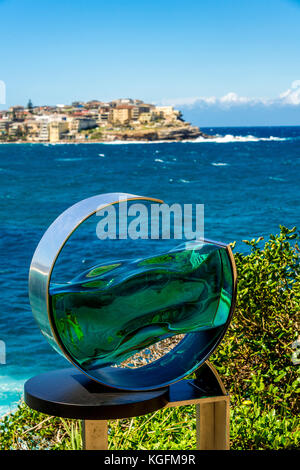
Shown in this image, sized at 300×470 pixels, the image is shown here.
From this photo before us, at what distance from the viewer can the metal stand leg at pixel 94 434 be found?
7.82 feet

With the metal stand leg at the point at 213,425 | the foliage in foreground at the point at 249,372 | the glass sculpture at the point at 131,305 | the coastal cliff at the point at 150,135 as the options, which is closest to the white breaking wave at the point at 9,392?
the foliage in foreground at the point at 249,372

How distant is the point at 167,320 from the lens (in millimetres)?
2467

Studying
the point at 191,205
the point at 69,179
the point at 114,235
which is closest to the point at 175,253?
the point at 114,235

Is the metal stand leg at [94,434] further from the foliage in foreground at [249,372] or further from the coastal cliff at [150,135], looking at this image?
the coastal cliff at [150,135]

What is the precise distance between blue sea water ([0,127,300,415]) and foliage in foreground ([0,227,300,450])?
0.59m

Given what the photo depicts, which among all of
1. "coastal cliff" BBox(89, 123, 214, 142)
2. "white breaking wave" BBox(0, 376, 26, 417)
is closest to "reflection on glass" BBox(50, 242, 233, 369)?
"white breaking wave" BBox(0, 376, 26, 417)

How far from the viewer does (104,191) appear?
110 feet

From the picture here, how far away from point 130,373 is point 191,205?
2344 cm

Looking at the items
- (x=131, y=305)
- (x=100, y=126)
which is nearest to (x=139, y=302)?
(x=131, y=305)

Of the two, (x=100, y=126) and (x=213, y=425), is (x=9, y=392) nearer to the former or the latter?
(x=213, y=425)

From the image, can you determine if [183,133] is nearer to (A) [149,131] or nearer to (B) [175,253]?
(A) [149,131]

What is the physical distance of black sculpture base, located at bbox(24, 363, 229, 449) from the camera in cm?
227

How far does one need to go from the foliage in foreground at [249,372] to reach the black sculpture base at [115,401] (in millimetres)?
742

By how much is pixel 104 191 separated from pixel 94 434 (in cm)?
3150
